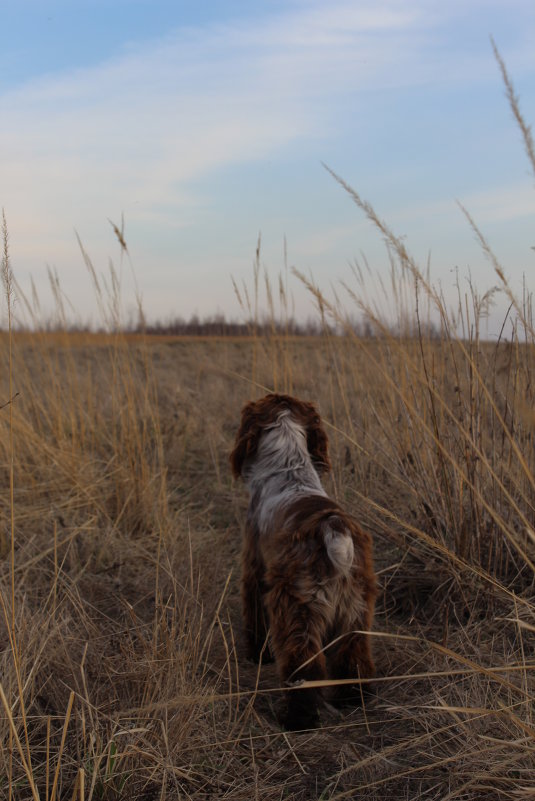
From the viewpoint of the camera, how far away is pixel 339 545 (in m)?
2.33


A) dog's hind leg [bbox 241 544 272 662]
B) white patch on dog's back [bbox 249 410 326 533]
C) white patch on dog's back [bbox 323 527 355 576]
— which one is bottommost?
dog's hind leg [bbox 241 544 272 662]

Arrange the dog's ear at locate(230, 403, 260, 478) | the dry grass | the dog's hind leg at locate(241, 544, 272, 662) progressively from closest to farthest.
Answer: the dry grass → the dog's hind leg at locate(241, 544, 272, 662) → the dog's ear at locate(230, 403, 260, 478)

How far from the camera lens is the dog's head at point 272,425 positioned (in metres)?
3.33

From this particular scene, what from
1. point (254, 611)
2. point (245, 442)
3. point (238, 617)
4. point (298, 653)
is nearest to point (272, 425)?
A: point (245, 442)

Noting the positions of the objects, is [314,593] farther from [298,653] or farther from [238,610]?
[238,610]

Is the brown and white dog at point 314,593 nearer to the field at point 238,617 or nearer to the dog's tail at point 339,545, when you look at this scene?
the dog's tail at point 339,545

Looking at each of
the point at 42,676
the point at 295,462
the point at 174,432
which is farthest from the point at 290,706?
the point at 174,432

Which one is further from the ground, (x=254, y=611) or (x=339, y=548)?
(x=339, y=548)

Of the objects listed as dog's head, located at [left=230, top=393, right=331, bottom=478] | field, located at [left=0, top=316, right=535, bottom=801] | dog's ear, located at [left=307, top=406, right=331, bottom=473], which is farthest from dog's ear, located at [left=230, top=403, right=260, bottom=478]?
field, located at [left=0, top=316, right=535, bottom=801]

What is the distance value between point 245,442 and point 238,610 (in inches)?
34.6

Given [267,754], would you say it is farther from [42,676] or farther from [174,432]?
[174,432]

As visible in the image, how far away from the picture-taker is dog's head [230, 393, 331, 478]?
3.33 m

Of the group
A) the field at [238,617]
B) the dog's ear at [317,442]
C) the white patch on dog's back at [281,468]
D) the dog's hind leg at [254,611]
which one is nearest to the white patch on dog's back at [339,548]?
the field at [238,617]

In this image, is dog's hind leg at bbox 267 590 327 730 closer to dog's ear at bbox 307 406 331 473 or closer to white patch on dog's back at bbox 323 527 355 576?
white patch on dog's back at bbox 323 527 355 576
